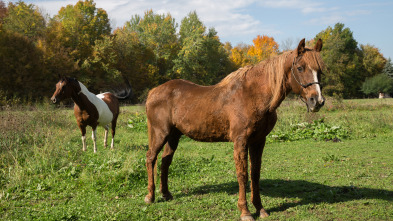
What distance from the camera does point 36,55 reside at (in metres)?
28.3


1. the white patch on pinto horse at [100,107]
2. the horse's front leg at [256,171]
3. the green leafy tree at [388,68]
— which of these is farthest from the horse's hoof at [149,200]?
the green leafy tree at [388,68]

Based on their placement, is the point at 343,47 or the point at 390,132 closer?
the point at 390,132

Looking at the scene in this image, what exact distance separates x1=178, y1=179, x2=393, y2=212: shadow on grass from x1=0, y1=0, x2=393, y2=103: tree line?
25.9 ft

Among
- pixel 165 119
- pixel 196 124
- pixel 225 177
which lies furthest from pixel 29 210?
pixel 225 177

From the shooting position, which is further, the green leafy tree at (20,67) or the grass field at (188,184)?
the green leafy tree at (20,67)

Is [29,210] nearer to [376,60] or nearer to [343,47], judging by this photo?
[343,47]

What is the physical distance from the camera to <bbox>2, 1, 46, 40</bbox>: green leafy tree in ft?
102

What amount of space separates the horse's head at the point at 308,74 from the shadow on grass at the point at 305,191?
6.40 feet

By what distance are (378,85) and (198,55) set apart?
31121 mm

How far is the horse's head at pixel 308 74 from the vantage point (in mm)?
3693

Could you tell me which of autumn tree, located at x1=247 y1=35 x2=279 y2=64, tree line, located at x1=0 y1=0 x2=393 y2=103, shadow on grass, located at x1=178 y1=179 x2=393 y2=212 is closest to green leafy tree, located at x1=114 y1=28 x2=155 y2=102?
tree line, located at x1=0 y1=0 x2=393 y2=103

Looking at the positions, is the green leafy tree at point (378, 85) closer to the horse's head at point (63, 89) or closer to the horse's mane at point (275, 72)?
the horse's head at point (63, 89)

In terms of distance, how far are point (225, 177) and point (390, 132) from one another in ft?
31.4

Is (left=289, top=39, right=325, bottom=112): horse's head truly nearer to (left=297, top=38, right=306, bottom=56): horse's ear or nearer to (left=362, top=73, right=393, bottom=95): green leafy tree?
(left=297, top=38, right=306, bottom=56): horse's ear
